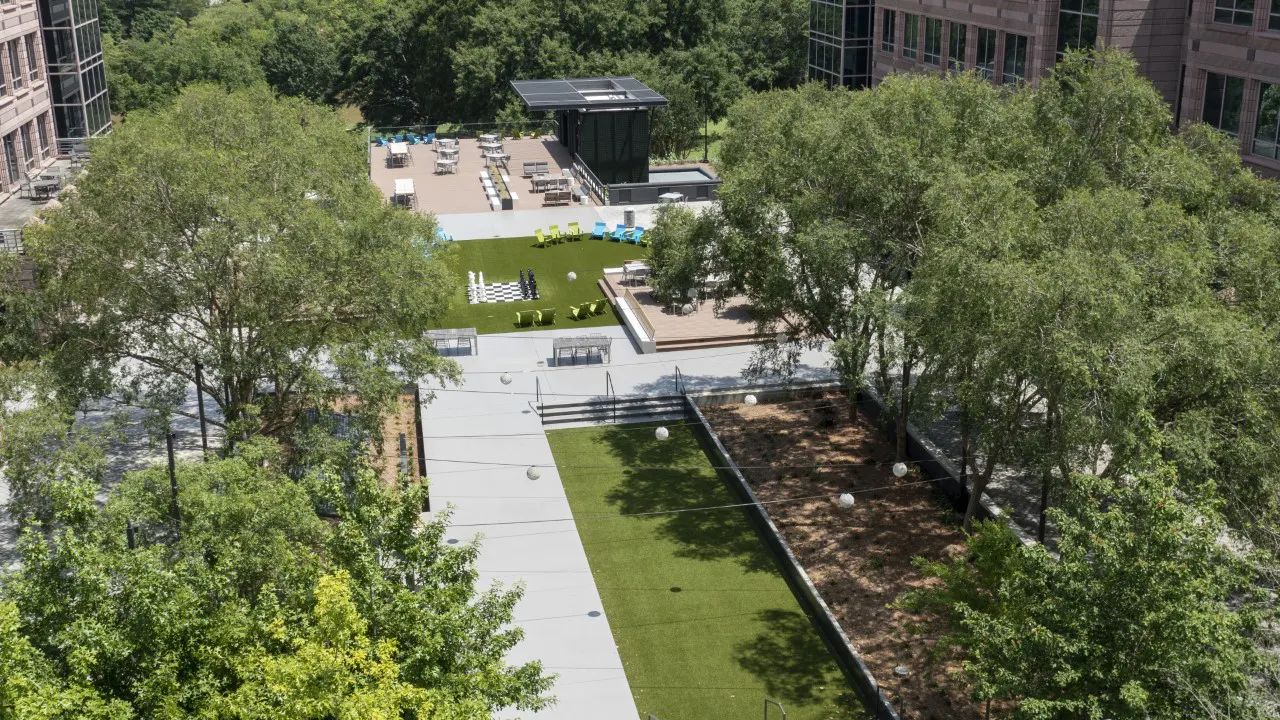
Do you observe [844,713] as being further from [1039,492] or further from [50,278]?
[50,278]

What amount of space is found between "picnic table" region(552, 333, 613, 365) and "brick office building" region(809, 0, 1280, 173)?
17515 mm

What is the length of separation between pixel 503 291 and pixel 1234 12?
25403 mm

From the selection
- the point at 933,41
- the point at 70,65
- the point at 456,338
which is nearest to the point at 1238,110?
the point at 933,41

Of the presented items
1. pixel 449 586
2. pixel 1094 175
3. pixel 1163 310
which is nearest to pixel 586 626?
pixel 449 586

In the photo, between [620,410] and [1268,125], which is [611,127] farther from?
[1268,125]

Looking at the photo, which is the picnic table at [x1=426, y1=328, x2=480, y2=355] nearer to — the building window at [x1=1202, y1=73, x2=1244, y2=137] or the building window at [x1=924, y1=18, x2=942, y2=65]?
the building window at [x1=1202, y1=73, x2=1244, y2=137]

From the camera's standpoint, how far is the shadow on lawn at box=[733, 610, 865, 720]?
68.6 ft

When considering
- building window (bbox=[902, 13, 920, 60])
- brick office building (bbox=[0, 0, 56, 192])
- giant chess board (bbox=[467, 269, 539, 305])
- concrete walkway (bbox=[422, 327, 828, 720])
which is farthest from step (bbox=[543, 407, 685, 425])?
brick office building (bbox=[0, 0, 56, 192])

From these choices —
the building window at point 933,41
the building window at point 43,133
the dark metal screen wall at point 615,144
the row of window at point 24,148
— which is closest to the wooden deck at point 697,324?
the dark metal screen wall at point 615,144

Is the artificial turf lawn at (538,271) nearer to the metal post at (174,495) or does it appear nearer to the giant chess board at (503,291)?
the giant chess board at (503,291)

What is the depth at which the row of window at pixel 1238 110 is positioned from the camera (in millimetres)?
34312

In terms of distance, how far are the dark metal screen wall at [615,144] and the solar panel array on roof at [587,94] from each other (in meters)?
0.78

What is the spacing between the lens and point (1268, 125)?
3459 cm

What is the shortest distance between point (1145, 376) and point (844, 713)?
25.0 feet
